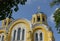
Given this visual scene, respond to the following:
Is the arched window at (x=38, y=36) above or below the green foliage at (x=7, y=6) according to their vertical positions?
above

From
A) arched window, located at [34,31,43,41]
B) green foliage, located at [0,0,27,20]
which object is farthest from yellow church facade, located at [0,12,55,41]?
green foliage, located at [0,0,27,20]

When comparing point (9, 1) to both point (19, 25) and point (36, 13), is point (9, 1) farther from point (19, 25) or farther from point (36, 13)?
point (36, 13)

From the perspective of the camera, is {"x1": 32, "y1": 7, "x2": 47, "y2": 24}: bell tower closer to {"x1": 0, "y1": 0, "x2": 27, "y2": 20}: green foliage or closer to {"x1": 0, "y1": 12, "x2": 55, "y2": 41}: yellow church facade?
{"x1": 0, "y1": 12, "x2": 55, "y2": 41}: yellow church facade

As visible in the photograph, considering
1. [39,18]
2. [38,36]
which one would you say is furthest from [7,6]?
[39,18]

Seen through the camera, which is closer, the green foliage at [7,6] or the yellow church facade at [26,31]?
the green foliage at [7,6]

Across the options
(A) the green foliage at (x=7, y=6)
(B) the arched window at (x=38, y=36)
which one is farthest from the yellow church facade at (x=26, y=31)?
(A) the green foliage at (x=7, y=6)

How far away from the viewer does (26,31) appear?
3045 cm

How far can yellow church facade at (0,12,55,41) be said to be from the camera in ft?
97.0

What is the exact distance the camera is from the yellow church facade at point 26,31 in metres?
29.6

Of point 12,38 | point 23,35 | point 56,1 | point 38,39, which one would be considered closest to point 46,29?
point 38,39

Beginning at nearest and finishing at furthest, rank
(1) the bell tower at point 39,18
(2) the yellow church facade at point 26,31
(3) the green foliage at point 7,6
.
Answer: (3) the green foliage at point 7,6 → (2) the yellow church facade at point 26,31 → (1) the bell tower at point 39,18

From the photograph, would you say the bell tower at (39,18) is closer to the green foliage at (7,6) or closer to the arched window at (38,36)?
the arched window at (38,36)

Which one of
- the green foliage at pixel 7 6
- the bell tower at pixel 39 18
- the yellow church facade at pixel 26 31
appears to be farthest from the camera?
the bell tower at pixel 39 18

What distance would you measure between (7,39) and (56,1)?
17.1 meters
